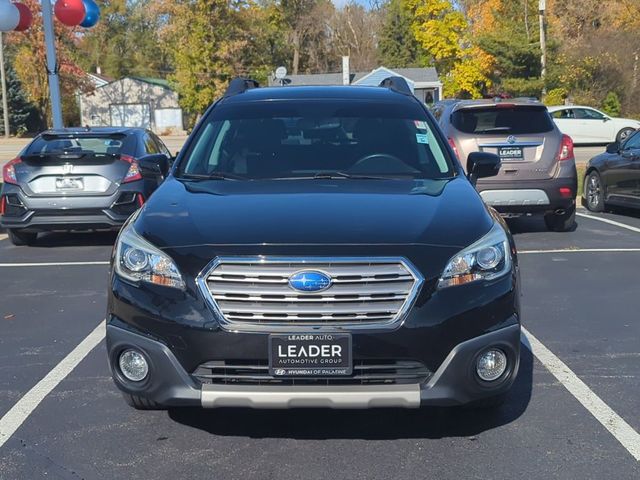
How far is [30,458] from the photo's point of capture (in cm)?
381

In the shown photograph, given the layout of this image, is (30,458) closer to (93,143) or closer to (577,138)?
(93,143)

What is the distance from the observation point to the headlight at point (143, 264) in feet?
12.0

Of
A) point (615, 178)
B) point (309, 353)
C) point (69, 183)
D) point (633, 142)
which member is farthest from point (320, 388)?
point (633, 142)

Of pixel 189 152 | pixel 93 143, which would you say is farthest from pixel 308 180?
pixel 93 143

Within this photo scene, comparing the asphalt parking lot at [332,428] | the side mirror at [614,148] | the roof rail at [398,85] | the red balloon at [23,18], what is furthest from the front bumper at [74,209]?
the red balloon at [23,18]

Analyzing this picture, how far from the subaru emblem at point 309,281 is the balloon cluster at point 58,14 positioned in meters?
14.1

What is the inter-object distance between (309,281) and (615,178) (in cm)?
917

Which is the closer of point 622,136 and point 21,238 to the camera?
point 21,238

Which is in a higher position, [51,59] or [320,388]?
[51,59]

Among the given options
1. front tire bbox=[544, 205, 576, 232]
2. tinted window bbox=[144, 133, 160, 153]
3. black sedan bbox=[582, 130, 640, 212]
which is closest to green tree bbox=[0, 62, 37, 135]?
tinted window bbox=[144, 133, 160, 153]

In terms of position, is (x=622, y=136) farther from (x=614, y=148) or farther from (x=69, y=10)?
(x=69, y=10)

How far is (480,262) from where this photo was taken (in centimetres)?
374

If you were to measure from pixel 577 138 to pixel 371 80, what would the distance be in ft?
91.7

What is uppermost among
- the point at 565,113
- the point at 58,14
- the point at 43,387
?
the point at 58,14
